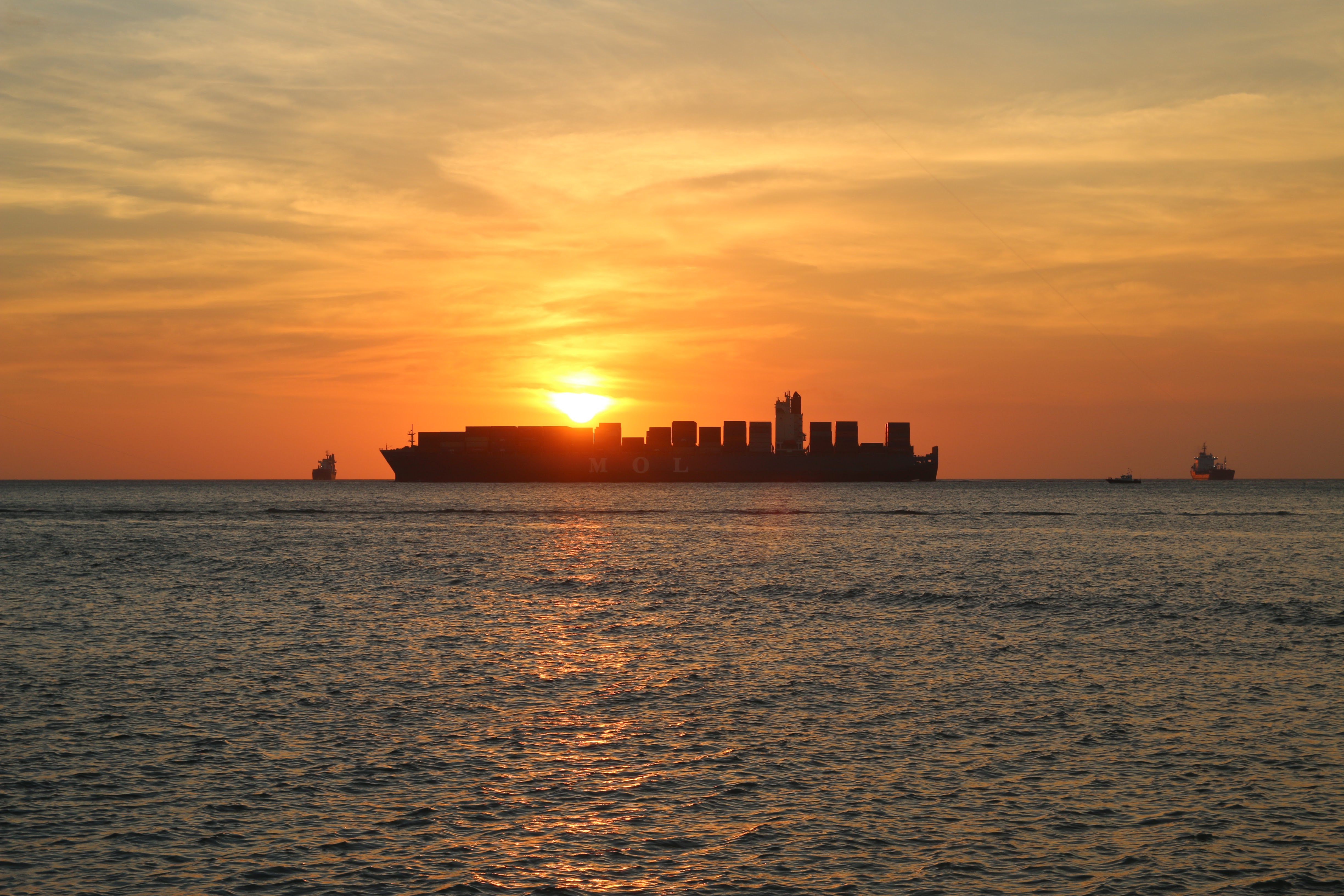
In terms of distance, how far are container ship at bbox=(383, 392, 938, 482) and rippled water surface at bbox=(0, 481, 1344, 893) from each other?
11208cm

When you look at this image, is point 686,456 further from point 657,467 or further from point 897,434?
point 897,434

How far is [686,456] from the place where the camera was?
151125 millimetres

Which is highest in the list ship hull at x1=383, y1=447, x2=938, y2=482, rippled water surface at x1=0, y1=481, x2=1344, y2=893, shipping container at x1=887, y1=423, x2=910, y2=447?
shipping container at x1=887, y1=423, x2=910, y2=447

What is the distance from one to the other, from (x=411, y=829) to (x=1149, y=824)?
745 centimetres

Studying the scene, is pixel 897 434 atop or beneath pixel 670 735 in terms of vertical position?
atop

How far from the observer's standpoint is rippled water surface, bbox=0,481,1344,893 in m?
8.94

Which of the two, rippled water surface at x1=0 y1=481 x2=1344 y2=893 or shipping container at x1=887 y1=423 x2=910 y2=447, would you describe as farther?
shipping container at x1=887 y1=423 x2=910 y2=447

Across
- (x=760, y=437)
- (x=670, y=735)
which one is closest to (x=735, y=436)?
(x=760, y=437)

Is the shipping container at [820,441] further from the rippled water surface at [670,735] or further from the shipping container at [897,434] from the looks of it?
the rippled water surface at [670,735]

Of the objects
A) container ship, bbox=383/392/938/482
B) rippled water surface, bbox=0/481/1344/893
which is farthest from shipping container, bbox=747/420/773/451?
rippled water surface, bbox=0/481/1344/893

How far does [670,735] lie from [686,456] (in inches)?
5422

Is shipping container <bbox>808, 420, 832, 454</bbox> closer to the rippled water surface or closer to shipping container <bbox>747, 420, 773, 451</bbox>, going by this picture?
shipping container <bbox>747, 420, 773, 451</bbox>

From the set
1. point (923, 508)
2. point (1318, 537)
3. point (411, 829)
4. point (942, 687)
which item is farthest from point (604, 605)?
point (923, 508)

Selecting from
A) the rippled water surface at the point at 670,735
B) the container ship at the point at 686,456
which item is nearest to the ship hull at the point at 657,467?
the container ship at the point at 686,456
